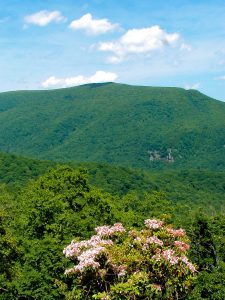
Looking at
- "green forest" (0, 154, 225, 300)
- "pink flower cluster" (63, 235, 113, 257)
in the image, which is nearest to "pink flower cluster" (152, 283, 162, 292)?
"pink flower cluster" (63, 235, 113, 257)

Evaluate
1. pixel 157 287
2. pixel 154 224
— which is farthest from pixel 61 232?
pixel 157 287

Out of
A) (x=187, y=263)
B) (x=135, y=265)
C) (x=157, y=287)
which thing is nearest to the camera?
(x=157, y=287)

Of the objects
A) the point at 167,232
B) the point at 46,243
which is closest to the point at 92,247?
the point at 167,232

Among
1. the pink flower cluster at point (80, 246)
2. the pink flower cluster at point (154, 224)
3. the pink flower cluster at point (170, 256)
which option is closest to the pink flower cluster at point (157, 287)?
the pink flower cluster at point (170, 256)

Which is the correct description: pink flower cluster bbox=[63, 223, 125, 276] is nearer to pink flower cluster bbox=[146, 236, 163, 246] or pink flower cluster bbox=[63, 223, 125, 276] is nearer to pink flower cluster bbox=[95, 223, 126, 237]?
pink flower cluster bbox=[95, 223, 126, 237]

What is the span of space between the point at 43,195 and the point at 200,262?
26.6m

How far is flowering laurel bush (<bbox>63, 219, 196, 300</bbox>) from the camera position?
56.9 ft

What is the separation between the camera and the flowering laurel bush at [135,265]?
1735cm

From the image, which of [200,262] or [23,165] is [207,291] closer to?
[200,262]

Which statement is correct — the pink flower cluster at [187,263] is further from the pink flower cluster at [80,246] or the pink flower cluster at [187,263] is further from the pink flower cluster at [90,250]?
the pink flower cluster at [80,246]

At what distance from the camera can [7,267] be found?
43.0 meters

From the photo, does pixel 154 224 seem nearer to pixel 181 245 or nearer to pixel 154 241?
pixel 154 241

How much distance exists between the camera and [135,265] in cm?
1800

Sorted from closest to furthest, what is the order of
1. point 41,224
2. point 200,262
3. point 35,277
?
point 35,277, point 41,224, point 200,262
